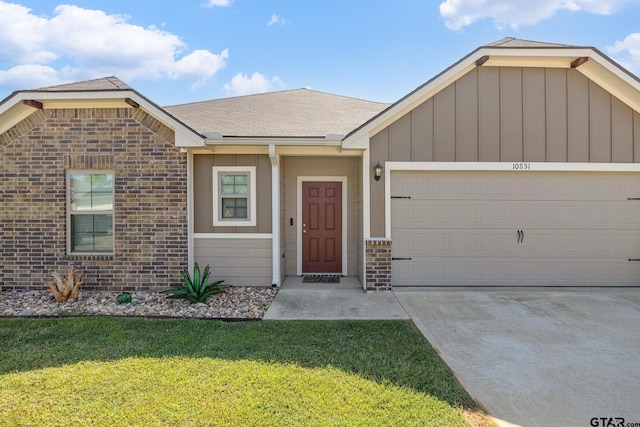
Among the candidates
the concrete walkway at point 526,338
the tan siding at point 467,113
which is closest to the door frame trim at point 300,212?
the concrete walkway at point 526,338

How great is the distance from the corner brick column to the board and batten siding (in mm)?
210

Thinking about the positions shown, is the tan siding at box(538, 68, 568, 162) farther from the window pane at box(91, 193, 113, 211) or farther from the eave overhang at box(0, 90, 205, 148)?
the window pane at box(91, 193, 113, 211)

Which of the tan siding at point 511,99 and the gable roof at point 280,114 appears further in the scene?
the gable roof at point 280,114

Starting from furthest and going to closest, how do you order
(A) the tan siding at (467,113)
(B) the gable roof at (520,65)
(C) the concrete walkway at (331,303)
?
(A) the tan siding at (467,113) → (B) the gable roof at (520,65) → (C) the concrete walkway at (331,303)

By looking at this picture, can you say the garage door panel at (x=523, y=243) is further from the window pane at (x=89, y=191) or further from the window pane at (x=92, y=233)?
the window pane at (x=89, y=191)

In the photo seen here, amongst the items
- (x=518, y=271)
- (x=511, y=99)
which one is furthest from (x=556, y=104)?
(x=518, y=271)

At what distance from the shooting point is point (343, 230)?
7.27m

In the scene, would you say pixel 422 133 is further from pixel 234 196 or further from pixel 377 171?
pixel 234 196

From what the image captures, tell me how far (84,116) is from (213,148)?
2.36 metres

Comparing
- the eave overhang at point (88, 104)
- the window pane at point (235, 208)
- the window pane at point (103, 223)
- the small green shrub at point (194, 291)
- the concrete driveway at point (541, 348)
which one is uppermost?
the eave overhang at point (88, 104)

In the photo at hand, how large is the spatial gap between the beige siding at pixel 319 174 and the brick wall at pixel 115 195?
221 cm

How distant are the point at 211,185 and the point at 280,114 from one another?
2.59 m

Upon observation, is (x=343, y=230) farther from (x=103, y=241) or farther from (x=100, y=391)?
(x=100, y=391)

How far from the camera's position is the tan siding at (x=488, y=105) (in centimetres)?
593
